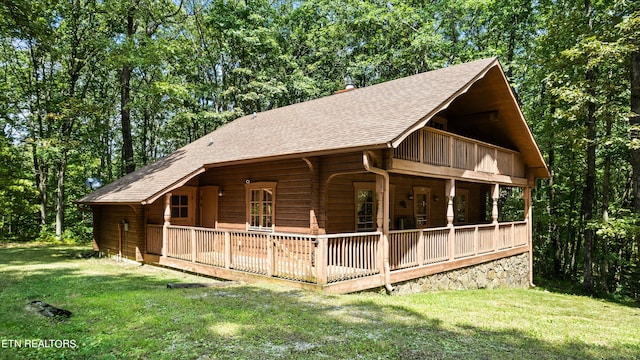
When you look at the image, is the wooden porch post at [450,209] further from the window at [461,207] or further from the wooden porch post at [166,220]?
the wooden porch post at [166,220]

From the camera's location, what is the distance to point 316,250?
7828 mm

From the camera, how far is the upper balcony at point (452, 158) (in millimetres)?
9518

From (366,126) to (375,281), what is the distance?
357 centimetres

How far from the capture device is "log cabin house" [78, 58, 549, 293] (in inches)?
343

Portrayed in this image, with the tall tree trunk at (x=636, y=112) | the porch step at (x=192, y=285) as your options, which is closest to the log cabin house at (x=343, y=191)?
the porch step at (x=192, y=285)

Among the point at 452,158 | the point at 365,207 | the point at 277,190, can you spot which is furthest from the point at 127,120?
the point at 452,158

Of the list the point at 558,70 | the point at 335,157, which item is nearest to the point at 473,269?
the point at 335,157

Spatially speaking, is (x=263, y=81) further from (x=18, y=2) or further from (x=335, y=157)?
(x=335, y=157)

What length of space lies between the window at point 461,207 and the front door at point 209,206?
31.2ft

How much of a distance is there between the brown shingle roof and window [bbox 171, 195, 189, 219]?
95 cm

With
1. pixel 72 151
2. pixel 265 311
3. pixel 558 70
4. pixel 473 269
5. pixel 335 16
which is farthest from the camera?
pixel 335 16

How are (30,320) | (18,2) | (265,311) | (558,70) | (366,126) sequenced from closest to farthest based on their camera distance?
(30,320), (265,311), (366,126), (18,2), (558,70)

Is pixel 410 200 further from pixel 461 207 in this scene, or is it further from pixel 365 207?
pixel 461 207

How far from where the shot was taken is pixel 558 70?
15.3m
